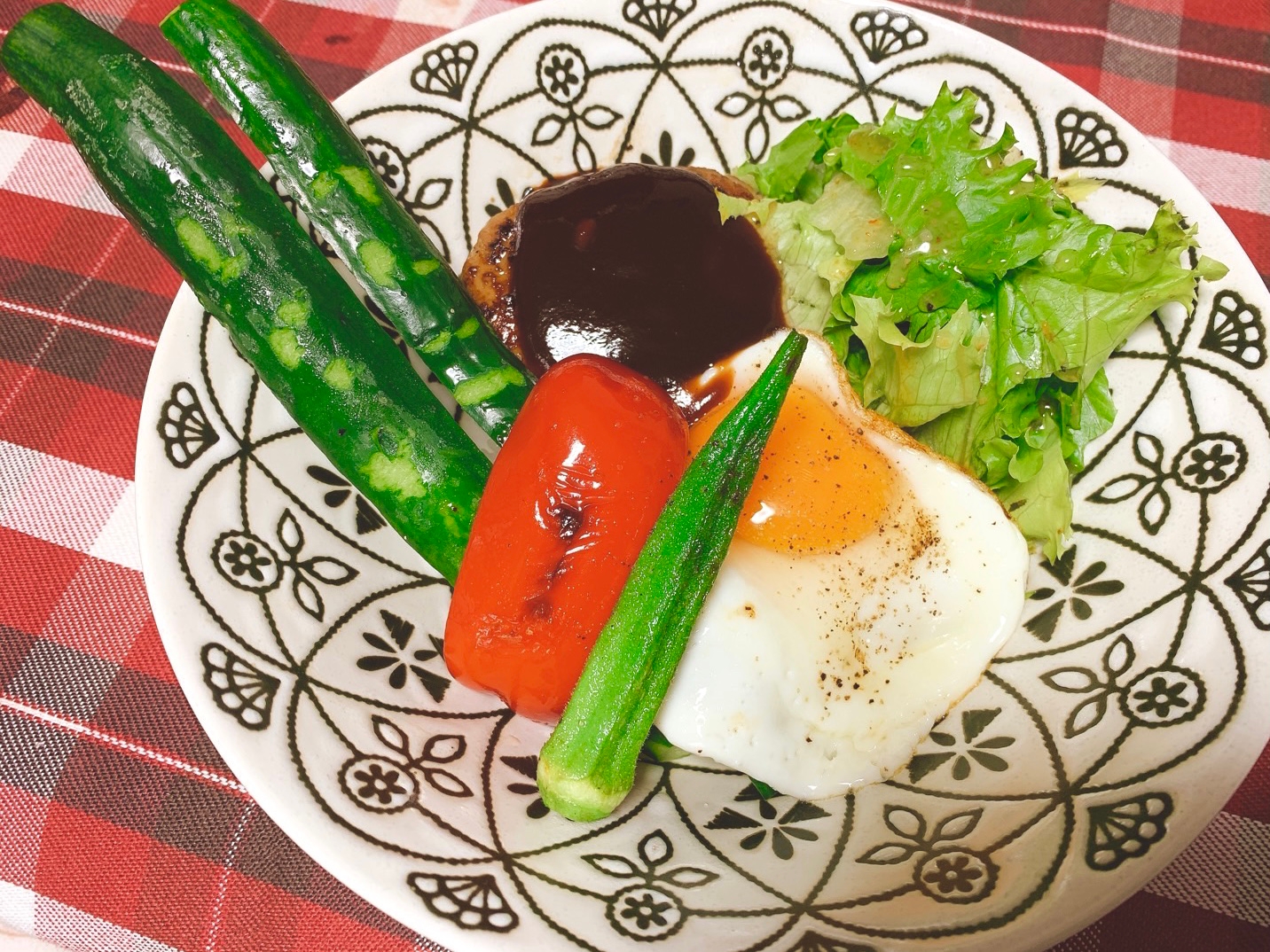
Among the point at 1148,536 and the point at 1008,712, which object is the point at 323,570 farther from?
the point at 1148,536

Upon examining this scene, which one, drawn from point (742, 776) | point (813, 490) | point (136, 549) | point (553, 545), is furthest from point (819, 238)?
point (136, 549)

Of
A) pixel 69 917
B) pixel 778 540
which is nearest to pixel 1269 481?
pixel 778 540

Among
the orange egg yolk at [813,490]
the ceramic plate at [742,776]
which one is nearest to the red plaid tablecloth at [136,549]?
the ceramic plate at [742,776]

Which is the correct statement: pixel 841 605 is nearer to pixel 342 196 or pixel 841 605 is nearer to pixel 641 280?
pixel 641 280

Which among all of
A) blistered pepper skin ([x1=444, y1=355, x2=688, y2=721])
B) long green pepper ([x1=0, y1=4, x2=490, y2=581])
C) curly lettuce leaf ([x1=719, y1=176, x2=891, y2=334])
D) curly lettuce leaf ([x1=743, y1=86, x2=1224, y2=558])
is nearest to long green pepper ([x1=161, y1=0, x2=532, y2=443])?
long green pepper ([x1=0, y1=4, x2=490, y2=581])

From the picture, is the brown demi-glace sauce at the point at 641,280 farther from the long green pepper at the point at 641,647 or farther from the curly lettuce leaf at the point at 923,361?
the long green pepper at the point at 641,647

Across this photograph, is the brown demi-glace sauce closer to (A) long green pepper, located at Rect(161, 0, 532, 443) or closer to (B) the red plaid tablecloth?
(A) long green pepper, located at Rect(161, 0, 532, 443)
